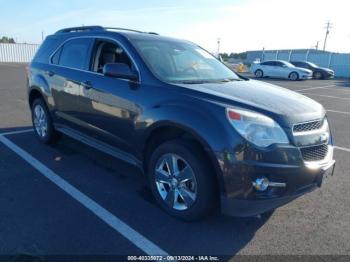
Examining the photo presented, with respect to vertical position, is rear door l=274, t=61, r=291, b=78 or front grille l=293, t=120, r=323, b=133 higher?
front grille l=293, t=120, r=323, b=133

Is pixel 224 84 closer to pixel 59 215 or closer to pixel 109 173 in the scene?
pixel 109 173

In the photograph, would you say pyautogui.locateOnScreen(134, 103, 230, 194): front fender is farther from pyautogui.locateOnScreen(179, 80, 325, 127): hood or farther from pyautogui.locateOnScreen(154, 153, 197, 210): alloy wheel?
pyautogui.locateOnScreen(154, 153, 197, 210): alloy wheel

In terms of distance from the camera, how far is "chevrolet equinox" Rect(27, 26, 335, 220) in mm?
2898

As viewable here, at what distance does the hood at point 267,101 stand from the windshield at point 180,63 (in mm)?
342

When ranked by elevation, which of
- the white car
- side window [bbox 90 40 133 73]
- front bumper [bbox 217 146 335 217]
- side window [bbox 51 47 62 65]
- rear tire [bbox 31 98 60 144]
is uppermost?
side window [bbox 90 40 133 73]

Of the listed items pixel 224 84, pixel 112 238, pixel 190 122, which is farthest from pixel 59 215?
pixel 224 84

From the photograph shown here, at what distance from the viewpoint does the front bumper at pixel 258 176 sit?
9.32ft

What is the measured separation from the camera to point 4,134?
21.1 feet

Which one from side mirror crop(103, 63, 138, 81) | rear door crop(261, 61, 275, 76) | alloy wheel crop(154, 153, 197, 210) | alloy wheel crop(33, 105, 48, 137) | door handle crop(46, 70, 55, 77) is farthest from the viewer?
rear door crop(261, 61, 275, 76)

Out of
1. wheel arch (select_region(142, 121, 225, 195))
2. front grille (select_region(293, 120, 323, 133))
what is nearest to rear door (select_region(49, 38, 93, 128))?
wheel arch (select_region(142, 121, 225, 195))

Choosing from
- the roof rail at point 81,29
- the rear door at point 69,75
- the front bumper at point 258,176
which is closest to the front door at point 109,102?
the rear door at point 69,75

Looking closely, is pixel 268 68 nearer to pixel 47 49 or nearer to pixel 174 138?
pixel 47 49

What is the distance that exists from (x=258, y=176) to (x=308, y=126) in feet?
2.64

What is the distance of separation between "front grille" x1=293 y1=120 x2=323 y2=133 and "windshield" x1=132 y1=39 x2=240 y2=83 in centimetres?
127
